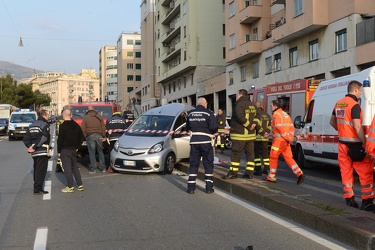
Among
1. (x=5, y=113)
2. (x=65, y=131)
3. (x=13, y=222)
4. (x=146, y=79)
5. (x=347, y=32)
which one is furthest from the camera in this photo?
(x=146, y=79)

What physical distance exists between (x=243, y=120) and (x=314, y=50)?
19.7 metres

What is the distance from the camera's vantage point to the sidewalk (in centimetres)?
501

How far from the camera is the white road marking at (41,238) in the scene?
5.24 meters

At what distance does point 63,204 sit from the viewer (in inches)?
307

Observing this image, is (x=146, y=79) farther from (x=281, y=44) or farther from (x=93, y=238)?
(x=93, y=238)

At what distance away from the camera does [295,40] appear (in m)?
28.7

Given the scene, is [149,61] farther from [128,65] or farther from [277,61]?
[277,61]

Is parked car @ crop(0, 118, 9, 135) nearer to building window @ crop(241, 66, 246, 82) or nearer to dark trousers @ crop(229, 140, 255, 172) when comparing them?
building window @ crop(241, 66, 246, 82)

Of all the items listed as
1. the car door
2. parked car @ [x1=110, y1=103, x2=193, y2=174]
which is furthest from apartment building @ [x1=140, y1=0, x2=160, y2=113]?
the car door

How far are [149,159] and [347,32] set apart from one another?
16637mm

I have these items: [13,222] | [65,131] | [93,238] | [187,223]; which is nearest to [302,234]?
[187,223]

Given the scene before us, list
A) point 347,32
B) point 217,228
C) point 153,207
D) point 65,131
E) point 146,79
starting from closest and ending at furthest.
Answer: point 217,228 < point 153,207 < point 65,131 < point 347,32 < point 146,79

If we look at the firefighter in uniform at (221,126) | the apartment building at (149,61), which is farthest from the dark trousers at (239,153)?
the apartment building at (149,61)

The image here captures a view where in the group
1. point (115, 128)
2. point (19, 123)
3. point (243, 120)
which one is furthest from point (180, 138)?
point (19, 123)
